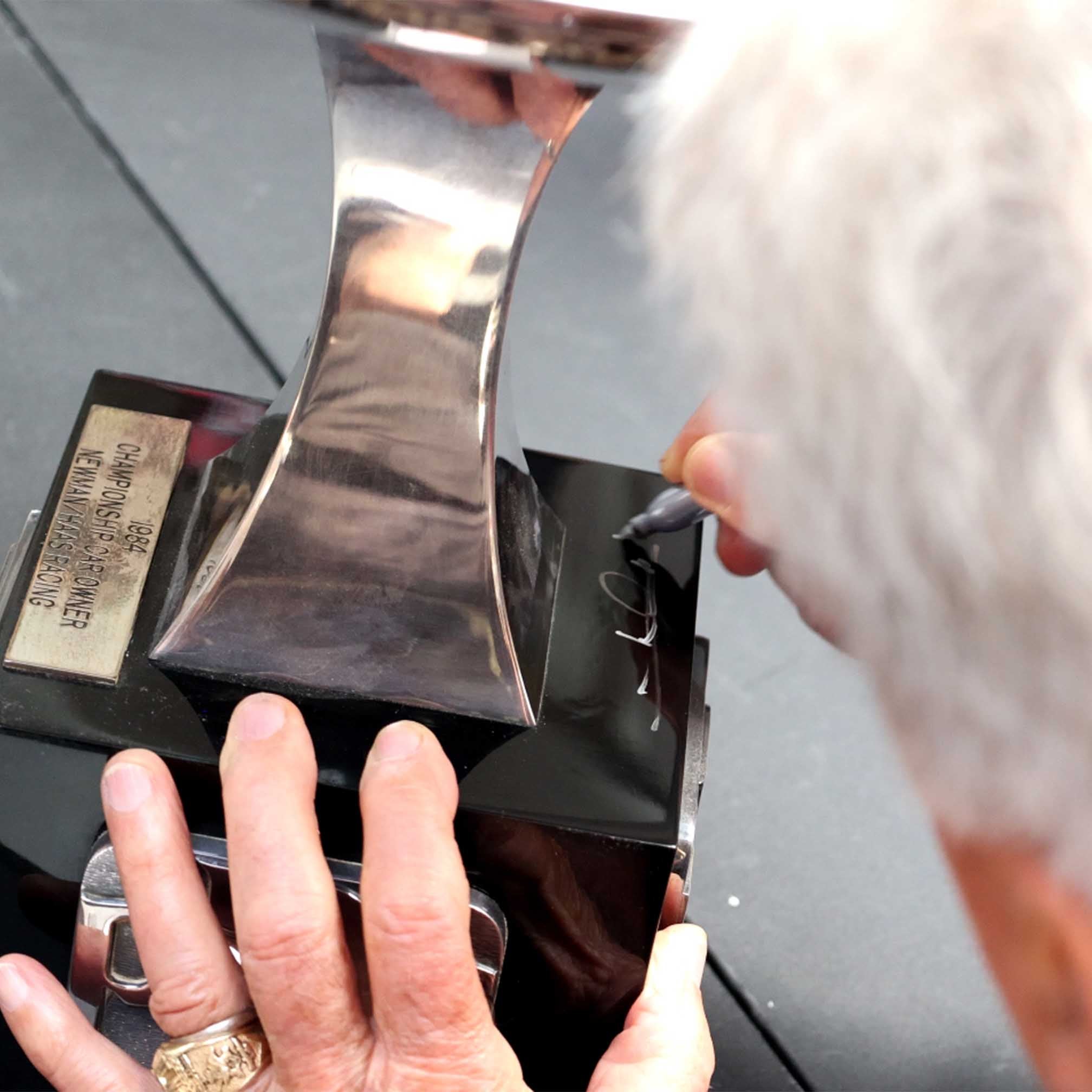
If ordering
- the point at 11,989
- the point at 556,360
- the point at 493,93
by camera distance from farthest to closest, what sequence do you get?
1. the point at 556,360
2. the point at 11,989
3. the point at 493,93

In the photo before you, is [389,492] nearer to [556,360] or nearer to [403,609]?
[403,609]

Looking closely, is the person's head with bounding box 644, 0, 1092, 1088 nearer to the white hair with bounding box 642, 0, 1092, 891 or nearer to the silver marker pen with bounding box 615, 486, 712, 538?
the white hair with bounding box 642, 0, 1092, 891

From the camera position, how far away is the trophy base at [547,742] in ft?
1.33

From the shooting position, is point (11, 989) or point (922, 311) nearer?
point (922, 311)

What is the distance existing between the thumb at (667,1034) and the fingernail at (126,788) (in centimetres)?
20

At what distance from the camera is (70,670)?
415 mm

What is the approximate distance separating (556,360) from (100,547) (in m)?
0.45

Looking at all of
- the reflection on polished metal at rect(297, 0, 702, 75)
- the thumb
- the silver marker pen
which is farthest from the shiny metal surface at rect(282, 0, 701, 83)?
the thumb

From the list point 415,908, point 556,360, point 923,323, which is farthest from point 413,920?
point 556,360

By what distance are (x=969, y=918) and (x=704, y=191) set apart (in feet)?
0.64

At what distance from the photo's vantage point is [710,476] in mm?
365

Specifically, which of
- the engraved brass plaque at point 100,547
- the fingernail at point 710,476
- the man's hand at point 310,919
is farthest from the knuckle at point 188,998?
the fingernail at point 710,476

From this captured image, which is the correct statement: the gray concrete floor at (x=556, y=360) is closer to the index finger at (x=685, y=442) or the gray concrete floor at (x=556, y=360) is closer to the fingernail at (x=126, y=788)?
the index finger at (x=685, y=442)

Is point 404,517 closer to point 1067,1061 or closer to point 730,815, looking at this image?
point 1067,1061
